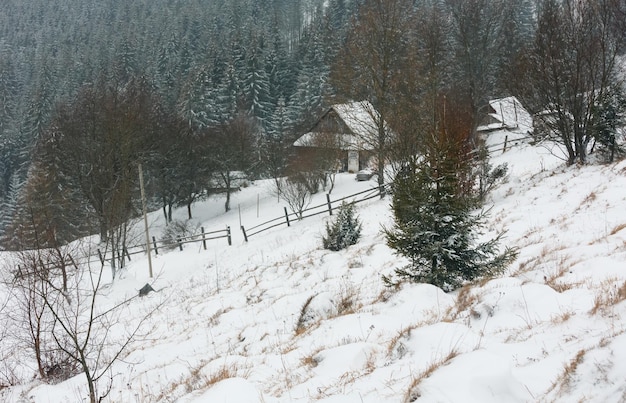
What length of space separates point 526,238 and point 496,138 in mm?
30022

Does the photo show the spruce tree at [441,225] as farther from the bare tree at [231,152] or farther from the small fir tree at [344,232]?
the bare tree at [231,152]

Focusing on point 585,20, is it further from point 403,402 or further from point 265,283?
point 403,402

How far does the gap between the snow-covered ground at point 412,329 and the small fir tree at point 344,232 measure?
0.45m

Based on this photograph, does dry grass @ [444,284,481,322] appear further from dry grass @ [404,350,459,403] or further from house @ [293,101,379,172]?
house @ [293,101,379,172]

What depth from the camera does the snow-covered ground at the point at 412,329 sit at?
2.69m

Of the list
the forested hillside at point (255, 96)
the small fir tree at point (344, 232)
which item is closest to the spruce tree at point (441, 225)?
the forested hillside at point (255, 96)

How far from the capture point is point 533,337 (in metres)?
3.46

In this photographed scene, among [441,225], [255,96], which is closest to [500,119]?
[255,96]

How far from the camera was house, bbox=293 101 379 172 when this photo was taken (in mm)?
20203

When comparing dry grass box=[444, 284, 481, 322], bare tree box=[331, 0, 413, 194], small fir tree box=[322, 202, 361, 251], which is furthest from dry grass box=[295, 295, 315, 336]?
bare tree box=[331, 0, 413, 194]

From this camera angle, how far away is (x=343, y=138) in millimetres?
→ 30609

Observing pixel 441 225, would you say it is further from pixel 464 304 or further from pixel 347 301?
pixel 347 301

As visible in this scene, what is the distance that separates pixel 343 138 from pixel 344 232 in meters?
18.5

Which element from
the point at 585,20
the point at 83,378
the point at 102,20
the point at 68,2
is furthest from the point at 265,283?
the point at 68,2
